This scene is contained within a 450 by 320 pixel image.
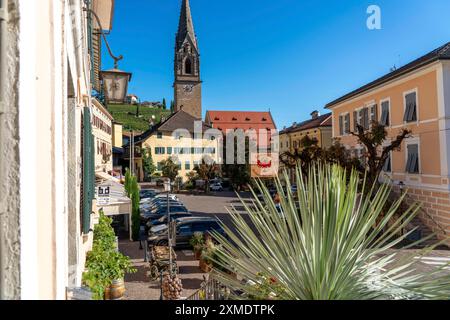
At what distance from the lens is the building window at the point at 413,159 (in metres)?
18.7

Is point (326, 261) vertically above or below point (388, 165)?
below

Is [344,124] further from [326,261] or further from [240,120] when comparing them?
[240,120]

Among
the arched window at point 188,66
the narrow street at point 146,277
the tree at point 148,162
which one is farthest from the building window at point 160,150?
the narrow street at point 146,277

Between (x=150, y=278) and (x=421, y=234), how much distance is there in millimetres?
13449

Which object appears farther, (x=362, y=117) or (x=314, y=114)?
(x=314, y=114)

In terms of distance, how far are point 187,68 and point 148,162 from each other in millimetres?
32353

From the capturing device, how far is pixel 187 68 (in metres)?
75.8

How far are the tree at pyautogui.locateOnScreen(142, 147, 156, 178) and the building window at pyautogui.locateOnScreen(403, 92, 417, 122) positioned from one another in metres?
37.7

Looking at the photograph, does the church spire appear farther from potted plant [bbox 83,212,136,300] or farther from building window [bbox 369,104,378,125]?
potted plant [bbox 83,212,136,300]

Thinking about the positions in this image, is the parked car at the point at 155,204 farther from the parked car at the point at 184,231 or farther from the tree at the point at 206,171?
the tree at the point at 206,171

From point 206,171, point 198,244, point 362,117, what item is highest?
point 362,117

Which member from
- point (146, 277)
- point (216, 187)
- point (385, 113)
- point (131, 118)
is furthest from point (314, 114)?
point (131, 118)

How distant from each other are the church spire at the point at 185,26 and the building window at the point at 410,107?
6124 cm

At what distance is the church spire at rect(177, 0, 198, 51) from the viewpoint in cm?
7356
